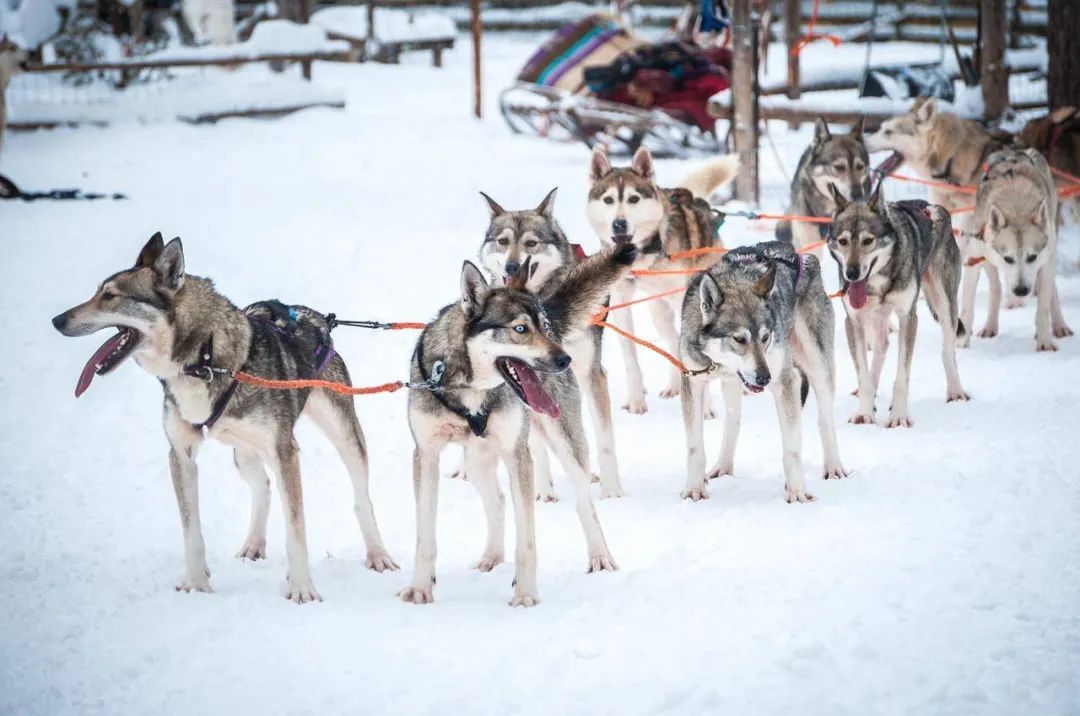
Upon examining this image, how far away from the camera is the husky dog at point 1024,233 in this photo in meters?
6.03

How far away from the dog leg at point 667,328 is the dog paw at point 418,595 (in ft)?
8.66

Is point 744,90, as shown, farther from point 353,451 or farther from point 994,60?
point 353,451

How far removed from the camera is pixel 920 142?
305 inches

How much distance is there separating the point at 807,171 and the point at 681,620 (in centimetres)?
420

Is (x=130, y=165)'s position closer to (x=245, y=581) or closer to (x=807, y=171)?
(x=807, y=171)

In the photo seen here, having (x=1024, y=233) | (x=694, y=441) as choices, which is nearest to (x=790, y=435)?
(x=694, y=441)

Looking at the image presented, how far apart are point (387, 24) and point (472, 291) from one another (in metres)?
16.8

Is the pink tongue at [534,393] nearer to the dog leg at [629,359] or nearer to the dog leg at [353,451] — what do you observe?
the dog leg at [353,451]

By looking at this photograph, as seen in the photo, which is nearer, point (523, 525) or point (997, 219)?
point (523, 525)

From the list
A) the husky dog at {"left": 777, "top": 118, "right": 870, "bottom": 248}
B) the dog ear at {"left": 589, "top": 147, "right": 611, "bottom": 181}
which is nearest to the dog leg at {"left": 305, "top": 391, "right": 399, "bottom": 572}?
the dog ear at {"left": 589, "top": 147, "right": 611, "bottom": 181}

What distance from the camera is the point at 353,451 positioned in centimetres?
376

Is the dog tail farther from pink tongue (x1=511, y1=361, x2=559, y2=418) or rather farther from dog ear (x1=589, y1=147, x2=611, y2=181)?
pink tongue (x1=511, y1=361, x2=559, y2=418)

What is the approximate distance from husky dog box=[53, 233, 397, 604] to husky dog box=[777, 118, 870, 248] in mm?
3914

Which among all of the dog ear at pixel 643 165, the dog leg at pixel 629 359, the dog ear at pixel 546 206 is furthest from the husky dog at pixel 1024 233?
the dog ear at pixel 546 206
